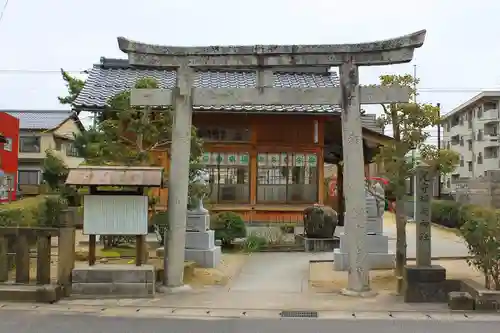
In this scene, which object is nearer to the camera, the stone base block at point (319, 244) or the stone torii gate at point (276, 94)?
the stone torii gate at point (276, 94)

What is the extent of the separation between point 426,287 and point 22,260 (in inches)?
306

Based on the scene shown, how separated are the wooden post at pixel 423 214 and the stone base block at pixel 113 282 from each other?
5331mm

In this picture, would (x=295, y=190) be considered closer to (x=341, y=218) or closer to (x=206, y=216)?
(x=341, y=218)

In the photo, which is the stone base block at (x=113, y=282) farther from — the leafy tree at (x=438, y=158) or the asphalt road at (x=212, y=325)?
the leafy tree at (x=438, y=158)

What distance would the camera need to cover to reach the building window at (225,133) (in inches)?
910

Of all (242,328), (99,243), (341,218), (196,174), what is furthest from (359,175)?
(341,218)

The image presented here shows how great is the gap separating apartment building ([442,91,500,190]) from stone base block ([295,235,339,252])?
98.3 ft

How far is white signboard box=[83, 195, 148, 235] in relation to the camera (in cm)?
1046

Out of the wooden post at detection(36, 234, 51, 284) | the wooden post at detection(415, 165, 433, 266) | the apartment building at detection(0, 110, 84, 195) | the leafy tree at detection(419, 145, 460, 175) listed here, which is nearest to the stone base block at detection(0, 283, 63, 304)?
the wooden post at detection(36, 234, 51, 284)

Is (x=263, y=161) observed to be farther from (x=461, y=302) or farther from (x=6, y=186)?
(x=6, y=186)

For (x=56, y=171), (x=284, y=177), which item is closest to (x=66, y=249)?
(x=56, y=171)

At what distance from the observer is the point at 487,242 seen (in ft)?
31.1

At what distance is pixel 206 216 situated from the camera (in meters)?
14.2

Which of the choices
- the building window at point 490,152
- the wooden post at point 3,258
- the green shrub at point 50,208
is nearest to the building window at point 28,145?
the green shrub at point 50,208
